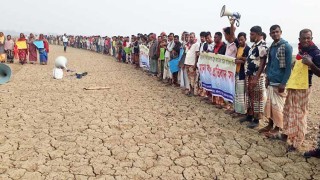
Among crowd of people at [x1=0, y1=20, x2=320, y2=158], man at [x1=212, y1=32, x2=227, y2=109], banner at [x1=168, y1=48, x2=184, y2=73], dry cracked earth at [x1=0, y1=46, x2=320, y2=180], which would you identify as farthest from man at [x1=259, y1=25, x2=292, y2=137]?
banner at [x1=168, y1=48, x2=184, y2=73]

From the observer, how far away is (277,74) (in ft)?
14.3

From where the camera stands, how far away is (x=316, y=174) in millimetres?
3588

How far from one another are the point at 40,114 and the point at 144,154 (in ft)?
9.44

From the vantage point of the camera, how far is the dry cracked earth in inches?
142

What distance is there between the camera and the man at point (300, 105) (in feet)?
12.4

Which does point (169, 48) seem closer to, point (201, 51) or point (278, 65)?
point (201, 51)

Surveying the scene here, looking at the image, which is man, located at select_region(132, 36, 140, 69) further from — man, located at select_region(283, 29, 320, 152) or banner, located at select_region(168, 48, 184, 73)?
man, located at select_region(283, 29, 320, 152)

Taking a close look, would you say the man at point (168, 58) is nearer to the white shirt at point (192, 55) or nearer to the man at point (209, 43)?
the white shirt at point (192, 55)

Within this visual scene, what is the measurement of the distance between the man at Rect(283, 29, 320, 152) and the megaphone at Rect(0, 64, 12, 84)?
811 cm

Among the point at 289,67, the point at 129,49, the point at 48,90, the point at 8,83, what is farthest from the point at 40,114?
the point at 129,49

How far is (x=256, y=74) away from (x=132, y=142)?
7.95 feet

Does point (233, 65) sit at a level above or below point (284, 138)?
above

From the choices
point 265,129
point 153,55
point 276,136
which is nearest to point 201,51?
point 265,129

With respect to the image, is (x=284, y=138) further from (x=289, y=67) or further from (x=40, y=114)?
(x=40, y=114)
